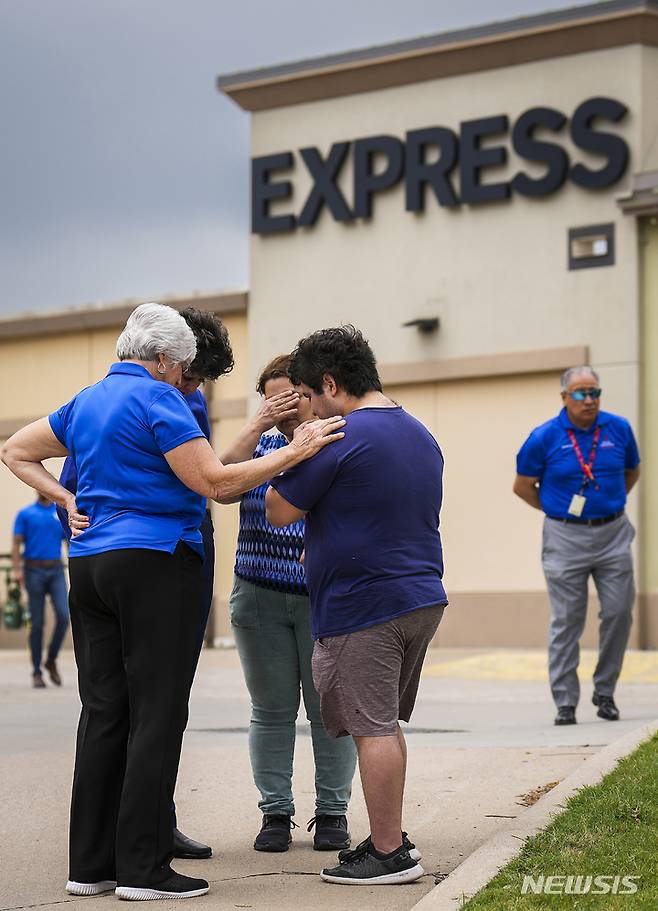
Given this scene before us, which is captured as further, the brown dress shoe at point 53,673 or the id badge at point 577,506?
the brown dress shoe at point 53,673

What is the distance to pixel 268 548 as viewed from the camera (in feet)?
19.6

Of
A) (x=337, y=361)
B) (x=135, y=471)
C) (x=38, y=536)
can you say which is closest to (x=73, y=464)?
(x=135, y=471)

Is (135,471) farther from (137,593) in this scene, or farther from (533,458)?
(533,458)

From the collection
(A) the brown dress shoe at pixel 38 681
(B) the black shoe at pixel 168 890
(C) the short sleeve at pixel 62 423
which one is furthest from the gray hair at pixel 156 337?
(A) the brown dress shoe at pixel 38 681

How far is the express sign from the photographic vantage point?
17.4 m

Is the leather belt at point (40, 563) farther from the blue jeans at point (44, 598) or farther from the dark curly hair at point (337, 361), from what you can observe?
the dark curly hair at point (337, 361)

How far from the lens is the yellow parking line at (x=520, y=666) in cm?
1368

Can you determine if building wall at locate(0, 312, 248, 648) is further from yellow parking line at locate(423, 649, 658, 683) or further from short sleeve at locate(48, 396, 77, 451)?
short sleeve at locate(48, 396, 77, 451)

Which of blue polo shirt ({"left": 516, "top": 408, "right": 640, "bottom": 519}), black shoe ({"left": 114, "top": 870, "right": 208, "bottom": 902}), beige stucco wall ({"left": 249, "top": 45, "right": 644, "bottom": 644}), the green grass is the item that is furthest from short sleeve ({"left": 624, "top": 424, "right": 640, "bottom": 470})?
beige stucco wall ({"left": 249, "top": 45, "right": 644, "bottom": 644})

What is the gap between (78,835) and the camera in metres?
5.07

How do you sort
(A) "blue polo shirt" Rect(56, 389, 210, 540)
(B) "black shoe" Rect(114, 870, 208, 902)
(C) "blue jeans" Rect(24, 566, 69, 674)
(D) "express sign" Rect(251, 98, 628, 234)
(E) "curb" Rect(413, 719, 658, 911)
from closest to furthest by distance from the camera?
1. (E) "curb" Rect(413, 719, 658, 911)
2. (B) "black shoe" Rect(114, 870, 208, 902)
3. (A) "blue polo shirt" Rect(56, 389, 210, 540)
4. (C) "blue jeans" Rect(24, 566, 69, 674)
5. (D) "express sign" Rect(251, 98, 628, 234)

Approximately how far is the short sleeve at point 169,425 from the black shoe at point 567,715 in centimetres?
497

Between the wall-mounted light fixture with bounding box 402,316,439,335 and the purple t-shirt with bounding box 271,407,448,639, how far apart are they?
43.6 feet

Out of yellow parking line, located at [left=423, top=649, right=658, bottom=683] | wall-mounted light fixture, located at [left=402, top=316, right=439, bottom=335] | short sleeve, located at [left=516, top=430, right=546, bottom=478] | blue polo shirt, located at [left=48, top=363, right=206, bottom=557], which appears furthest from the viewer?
wall-mounted light fixture, located at [left=402, top=316, right=439, bottom=335]
